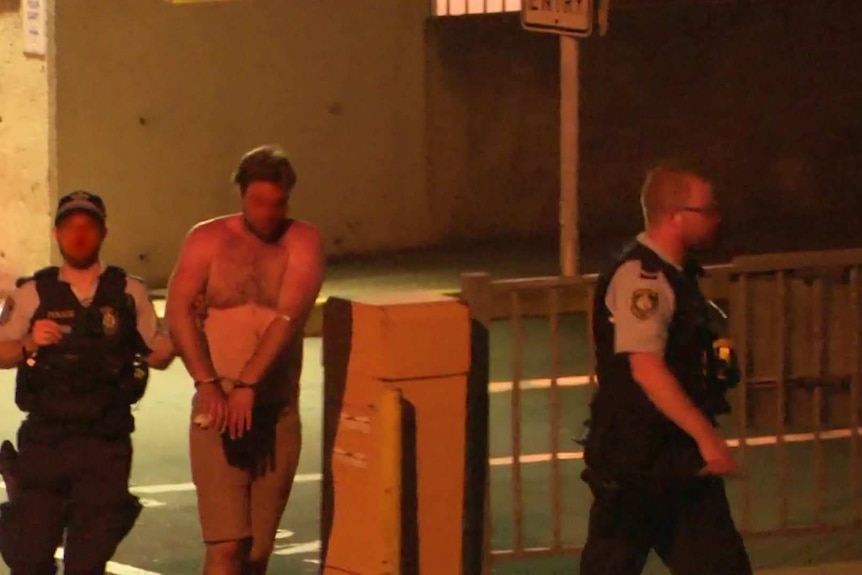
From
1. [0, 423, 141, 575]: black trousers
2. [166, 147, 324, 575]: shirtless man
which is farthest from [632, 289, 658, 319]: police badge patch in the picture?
[0, 423, 141, 575]: black trousers

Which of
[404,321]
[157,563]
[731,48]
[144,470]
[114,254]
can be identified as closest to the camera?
[404,321]

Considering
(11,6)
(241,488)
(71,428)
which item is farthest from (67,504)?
(11,6)

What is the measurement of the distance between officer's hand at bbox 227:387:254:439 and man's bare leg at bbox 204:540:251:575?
429mm

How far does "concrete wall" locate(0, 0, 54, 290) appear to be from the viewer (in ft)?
53.6

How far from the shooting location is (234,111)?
17.5m

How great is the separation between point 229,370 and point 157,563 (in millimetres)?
2012

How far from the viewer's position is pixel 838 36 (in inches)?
859

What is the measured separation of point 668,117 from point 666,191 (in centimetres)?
1495

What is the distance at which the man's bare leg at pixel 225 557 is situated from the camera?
6.75m

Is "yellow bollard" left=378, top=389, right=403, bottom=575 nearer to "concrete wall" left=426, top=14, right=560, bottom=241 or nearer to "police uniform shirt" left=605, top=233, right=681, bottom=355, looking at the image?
"police uniform shirt" left=605, top=233, right=681, bottom=355

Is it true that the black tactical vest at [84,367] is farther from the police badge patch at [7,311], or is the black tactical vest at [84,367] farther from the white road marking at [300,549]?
the white road marking at [300,549]

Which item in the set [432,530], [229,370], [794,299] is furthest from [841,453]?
[229,370]

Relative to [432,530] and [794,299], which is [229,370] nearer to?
[432,530]

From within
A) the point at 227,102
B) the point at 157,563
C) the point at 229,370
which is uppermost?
the point at 227,102
